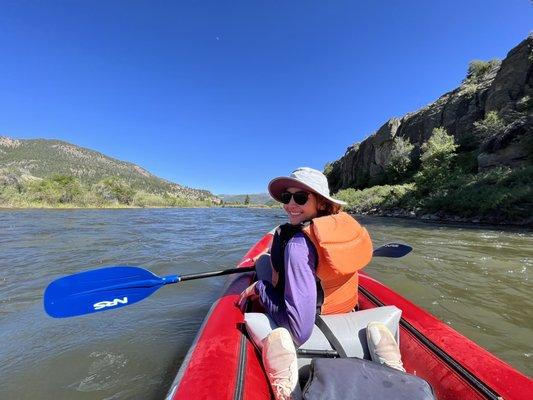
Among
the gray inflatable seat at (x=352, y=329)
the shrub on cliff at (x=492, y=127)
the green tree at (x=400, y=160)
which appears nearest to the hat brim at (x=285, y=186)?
the gray inflatable seat at (x=352, y=329)

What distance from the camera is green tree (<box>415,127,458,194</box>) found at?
19891mm

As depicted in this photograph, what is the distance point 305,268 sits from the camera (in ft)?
5.48

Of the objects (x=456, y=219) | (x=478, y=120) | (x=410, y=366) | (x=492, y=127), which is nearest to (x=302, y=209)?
(x=410, y=366)

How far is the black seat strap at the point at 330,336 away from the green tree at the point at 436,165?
19.3 m

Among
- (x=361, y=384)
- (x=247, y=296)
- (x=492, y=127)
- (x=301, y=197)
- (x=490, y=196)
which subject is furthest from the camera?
(x=492, y=127)

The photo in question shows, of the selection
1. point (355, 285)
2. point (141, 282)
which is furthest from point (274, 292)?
point (141, 282)

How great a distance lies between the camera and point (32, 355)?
283 cm

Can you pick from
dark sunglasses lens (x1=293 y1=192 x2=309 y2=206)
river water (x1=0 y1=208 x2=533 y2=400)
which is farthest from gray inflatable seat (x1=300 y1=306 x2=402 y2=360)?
river water (x1=0 y1=208 x2=533 y2=400)

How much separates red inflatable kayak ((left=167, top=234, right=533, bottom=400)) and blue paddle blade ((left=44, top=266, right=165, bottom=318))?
93 cm

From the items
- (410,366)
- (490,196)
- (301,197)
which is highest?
(301,197)

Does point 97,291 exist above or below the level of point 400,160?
below

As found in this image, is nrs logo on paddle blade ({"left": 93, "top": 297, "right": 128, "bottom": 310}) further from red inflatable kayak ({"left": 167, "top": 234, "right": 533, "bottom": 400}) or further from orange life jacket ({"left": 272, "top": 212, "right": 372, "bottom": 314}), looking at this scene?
orange life jacket ({"left": 272, "top": 212, "right": 372, "bottom": 314})

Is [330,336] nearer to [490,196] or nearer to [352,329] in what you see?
[352,329]

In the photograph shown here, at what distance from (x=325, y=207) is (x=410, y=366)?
1033 millimetres
